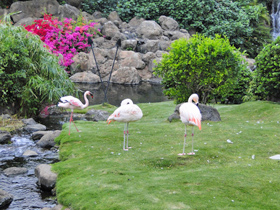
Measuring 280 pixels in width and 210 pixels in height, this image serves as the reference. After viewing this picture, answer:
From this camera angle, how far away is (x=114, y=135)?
34.1 feet

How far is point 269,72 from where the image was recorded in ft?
45.4

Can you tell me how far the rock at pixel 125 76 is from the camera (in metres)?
28.4

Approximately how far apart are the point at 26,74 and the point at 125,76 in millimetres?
14367

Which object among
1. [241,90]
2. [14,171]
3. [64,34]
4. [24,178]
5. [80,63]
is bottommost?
[24,178]

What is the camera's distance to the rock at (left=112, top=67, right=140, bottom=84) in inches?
1118

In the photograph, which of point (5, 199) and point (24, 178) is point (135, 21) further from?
point (5, 199)

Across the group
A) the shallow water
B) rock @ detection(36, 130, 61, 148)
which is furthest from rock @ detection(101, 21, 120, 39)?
rock @ detection(36, 130, 61, 148)

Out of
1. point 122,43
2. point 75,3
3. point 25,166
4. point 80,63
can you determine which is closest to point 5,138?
point 25,166

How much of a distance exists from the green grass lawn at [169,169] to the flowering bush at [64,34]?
18.9 m

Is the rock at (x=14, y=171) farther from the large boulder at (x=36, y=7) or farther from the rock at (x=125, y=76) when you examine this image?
the large boulder at (x=36, y=7)

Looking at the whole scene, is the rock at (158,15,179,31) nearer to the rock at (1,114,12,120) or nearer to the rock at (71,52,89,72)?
the rock at (71,52,89,72)

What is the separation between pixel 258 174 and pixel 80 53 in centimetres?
2468

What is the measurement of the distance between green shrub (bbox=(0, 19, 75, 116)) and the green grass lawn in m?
3.76

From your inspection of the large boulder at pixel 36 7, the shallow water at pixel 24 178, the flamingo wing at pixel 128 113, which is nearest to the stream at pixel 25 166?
the shallow water at pixel 24 178
